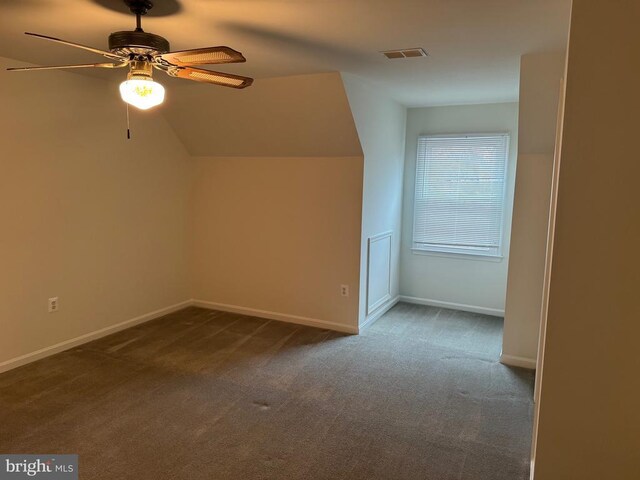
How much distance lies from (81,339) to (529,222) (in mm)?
4011

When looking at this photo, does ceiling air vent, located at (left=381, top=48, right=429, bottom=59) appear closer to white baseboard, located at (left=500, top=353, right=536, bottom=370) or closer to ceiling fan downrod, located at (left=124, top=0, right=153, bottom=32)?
ceiling fan downrod, located at (left=124, top=0, right=153, bottom=32)

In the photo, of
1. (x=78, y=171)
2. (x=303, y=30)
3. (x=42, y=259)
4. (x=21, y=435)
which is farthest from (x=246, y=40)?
(x=21, y=435)

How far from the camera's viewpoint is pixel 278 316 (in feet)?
15.5

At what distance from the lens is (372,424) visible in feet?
9.01

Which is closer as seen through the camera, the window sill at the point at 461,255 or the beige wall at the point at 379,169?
the beige wall at the point at 379,169

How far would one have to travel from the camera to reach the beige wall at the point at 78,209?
3.33 meters

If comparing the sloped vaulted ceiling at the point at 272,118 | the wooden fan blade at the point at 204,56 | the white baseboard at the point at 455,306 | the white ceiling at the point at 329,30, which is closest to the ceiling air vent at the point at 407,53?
the white ceiling at the point at 329,30

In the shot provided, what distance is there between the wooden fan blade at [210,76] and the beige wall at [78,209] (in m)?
1.76

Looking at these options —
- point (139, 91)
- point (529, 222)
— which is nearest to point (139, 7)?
point (139, 91)

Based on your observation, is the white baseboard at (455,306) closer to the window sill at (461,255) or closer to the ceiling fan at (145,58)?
the window sill at (461,255)

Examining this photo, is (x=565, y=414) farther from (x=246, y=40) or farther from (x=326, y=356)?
(x=246, y=40)

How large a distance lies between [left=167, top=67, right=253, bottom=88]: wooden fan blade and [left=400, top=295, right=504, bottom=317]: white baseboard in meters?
3.80

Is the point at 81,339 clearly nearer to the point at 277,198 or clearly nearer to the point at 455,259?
the point at 277,198

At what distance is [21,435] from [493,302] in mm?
4535
